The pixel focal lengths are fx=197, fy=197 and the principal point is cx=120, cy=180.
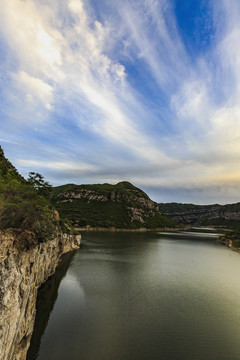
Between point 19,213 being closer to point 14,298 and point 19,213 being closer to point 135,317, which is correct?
point 14,298

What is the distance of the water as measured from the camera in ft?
83.6

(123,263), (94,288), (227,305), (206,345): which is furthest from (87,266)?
(206,345)

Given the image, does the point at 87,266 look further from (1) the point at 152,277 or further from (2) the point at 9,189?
(2) the point at 9,189

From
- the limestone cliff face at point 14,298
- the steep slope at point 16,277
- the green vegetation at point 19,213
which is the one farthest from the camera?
the green vegetation at point 19,213

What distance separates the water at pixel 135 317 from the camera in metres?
25.5

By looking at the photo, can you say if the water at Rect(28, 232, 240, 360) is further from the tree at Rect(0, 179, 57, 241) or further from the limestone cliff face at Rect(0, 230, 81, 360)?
the tree at Rect(0, 179, 57, 241)

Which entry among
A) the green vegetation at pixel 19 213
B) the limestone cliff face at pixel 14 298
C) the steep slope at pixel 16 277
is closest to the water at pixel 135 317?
the limestone cliff face at pixel 14 298

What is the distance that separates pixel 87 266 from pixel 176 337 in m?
44.3

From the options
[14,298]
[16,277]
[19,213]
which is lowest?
[14,298]

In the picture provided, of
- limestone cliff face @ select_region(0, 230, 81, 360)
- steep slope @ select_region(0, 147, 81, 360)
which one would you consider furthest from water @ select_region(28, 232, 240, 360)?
steep slope @ select_region(0, 147, 81, 360)

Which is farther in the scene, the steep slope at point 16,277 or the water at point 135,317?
the water at point 135,317

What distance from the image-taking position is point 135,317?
33.8 meters

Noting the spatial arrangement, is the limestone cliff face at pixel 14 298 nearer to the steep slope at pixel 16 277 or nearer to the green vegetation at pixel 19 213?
the steep slope at pixel 16 277

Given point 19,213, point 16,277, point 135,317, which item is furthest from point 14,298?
point 135,317
